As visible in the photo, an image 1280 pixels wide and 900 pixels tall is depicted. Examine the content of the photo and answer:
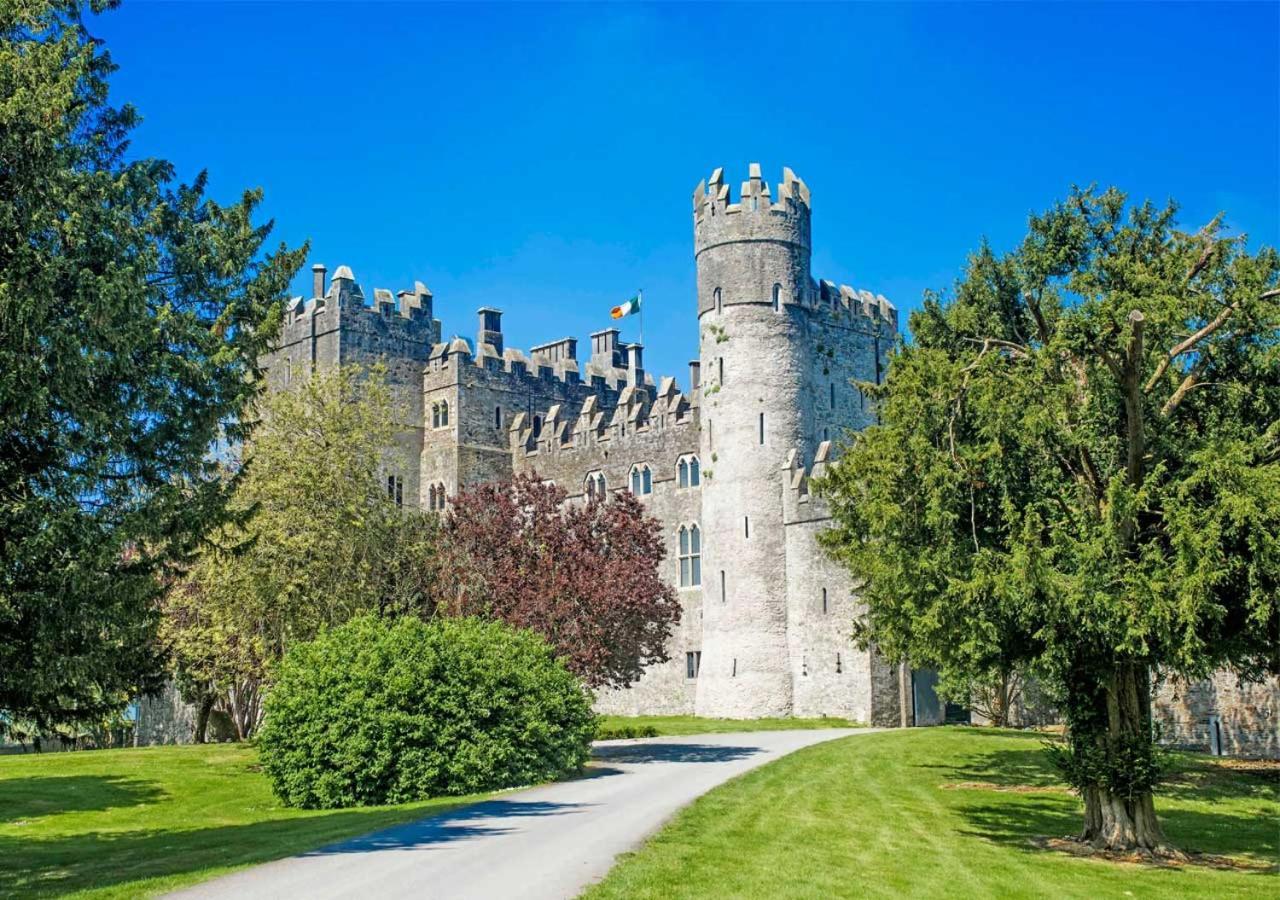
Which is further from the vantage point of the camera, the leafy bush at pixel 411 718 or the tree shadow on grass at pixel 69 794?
the tree shadow on grass at pixel 69 794

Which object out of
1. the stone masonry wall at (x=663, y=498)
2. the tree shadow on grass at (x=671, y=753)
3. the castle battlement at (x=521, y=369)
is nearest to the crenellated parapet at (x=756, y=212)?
the stone masonry wall at (x=663, y=498)

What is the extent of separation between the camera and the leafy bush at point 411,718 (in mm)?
22469

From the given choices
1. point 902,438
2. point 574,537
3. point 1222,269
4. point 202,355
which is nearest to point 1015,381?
point 902,438

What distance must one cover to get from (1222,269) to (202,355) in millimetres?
13603

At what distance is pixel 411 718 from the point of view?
74.1ft

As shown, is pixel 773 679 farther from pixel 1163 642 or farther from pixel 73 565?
pixel 73 565

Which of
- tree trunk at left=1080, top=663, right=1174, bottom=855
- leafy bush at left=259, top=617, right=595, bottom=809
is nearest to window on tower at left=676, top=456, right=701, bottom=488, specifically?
leafy bush at left=259, top=617, right=595, bottom=809

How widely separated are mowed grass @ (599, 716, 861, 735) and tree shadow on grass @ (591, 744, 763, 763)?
5.14 meters

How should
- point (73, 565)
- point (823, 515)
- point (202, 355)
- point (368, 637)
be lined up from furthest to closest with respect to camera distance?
point (823, 515), point (368, 637), point (202, 355), point (73, 565)

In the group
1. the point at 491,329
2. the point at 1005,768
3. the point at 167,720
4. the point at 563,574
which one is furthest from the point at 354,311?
the point at 1005,768

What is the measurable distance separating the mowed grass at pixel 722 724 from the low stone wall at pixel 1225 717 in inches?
400

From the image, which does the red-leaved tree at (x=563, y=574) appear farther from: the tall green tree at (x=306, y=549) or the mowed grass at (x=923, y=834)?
the mowed grass at (x=923, y=834)

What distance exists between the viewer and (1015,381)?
56.6 ft

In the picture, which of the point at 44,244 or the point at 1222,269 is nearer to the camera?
the point at 44,244
